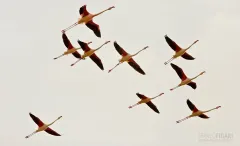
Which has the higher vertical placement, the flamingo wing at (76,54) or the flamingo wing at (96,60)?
the flamingo wing at (76,54)

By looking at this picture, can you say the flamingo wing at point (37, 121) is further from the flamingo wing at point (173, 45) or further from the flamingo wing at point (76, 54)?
the flamingo wing at point (173, 45)

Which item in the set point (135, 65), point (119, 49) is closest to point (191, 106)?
point (135, 65)

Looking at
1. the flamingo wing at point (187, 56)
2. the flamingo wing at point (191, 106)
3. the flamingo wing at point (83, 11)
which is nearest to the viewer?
the flamingo wing at point (83, 11)

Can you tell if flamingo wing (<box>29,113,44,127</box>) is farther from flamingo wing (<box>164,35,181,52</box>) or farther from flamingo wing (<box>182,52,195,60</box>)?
flamingo wing (<box>182,52,195,60</box>)

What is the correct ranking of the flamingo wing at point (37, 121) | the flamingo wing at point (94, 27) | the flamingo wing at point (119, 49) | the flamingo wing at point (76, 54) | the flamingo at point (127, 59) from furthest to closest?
1. the flamingo wing at point (76, 54)
2. the flamingo wing at point (119, 49)
3. the flamingo at point (127, 59)
4. the flamingo wing at point (37, 121)
5. the flamingo wing at point (94, 27)

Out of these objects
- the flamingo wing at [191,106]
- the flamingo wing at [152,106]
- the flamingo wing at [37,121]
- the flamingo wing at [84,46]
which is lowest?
the flamingo wing at [37,121]

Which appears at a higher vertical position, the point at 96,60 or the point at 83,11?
the point at 83,11

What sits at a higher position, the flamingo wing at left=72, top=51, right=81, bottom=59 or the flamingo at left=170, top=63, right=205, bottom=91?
the flamingo wing at left=72, top=51, right=81, bottom=59

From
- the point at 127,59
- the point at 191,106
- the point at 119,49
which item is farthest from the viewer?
the point at 191,106

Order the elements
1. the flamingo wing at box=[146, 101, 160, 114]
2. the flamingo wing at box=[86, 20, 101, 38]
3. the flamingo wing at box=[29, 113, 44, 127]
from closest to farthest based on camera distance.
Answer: the flamingo wing at box=[86, 20, 101, 38] → the flamingo wing at box=[29, 113, 44, 127] → the flamingo wing at box=[146, 101, 160, 114]

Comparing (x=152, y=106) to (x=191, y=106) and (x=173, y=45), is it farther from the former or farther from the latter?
(x=173, y=45)

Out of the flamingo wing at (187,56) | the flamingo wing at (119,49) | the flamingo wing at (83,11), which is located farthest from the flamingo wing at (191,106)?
the flamingo wing at (83,11)

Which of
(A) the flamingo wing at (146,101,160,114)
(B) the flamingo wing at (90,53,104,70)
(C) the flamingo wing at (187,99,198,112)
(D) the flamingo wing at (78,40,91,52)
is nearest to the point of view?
(D) the flamingo wing at (78,40,91,52)

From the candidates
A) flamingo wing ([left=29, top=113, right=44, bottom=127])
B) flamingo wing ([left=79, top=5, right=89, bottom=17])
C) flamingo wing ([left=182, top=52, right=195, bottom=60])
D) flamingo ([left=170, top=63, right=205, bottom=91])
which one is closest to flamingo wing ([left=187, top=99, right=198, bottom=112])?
flamingo ([left=170, top=63, right=205, bottom=91])
